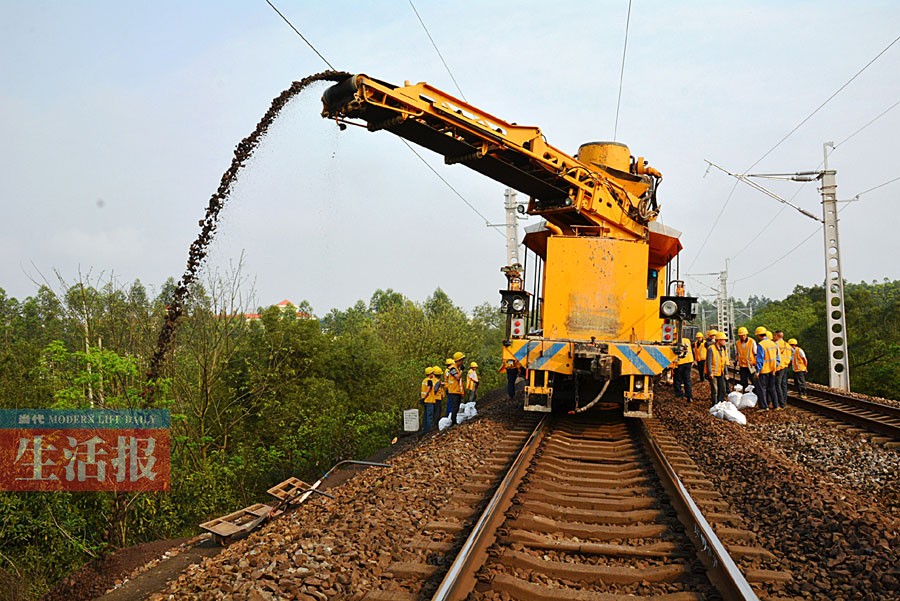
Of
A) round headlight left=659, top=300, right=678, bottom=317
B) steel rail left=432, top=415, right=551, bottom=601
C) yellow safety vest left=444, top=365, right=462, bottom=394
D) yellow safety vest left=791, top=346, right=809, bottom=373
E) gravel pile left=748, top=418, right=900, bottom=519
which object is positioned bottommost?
gravel pile left=748, top=418, right=900, bottom=519

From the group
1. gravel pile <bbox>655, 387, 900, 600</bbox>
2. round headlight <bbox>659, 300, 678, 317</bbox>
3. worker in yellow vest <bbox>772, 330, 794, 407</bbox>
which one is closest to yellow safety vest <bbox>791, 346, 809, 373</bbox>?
worker in yellow vest <bbox>772, 330, 794, 407</bbox>

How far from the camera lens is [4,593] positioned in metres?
10.8

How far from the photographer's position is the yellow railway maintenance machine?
8273 mm

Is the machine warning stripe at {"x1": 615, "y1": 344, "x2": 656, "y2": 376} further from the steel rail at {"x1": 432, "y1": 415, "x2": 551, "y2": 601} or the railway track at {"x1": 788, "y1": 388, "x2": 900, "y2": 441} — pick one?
the railway track at {"x1": 788, "y1": 388, "x2": 900, "y2": 441}

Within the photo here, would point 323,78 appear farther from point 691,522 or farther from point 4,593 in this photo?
point 4,593

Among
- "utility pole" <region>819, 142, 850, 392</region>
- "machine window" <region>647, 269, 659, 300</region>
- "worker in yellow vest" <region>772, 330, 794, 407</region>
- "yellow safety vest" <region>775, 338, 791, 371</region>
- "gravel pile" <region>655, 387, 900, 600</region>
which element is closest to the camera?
"gravel pile" <region>655, 387, 900, 600</region>

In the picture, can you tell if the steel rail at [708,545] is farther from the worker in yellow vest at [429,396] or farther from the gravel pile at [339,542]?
the worker in yellow vest at [429,396]

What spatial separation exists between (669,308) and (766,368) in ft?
14.7

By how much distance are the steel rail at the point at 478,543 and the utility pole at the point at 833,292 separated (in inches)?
698

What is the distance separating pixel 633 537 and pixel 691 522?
482 millimetres

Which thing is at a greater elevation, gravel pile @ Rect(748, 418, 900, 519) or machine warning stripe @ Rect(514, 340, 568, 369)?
machine warning stripe @ Rect(514, 340, 568, 369)

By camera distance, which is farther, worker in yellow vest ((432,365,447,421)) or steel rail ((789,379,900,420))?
worker in yellow vest ((432,365,447,421))

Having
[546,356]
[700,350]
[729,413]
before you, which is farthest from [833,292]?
[546,356]

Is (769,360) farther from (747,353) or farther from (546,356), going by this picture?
(546,356)
